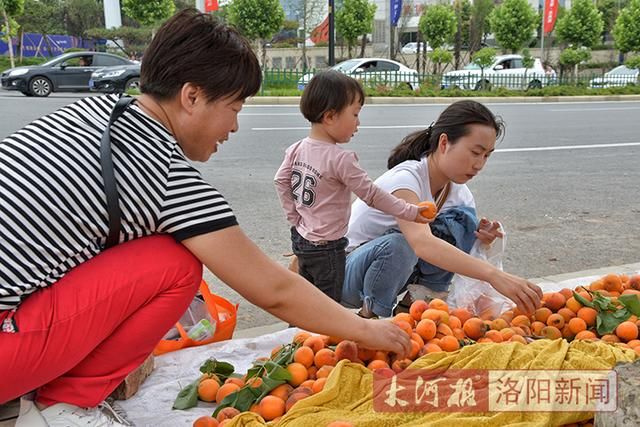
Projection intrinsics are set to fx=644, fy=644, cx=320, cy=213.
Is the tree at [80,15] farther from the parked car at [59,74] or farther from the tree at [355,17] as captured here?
the parked car at [59,74]

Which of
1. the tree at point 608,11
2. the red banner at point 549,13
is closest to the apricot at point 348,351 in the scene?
the red banner at point 549,13

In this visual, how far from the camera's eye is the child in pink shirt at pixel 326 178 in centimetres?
320

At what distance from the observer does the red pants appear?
1776 mm

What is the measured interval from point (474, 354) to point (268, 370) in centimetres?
71

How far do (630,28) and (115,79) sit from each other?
2661cm

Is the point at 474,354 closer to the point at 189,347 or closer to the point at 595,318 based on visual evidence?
the point at 595,318

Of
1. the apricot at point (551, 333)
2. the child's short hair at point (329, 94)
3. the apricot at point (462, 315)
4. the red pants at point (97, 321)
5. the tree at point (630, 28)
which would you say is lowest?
the apricot at point (551, 333)

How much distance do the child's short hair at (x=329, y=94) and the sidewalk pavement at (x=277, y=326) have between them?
1.09m

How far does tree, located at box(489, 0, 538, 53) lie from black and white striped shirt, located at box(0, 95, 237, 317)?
107 ft

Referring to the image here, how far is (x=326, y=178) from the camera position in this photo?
3.21 m

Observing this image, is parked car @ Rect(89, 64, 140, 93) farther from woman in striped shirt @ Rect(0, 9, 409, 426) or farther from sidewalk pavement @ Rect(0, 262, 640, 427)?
woman in striped shirt @ Rect(0, 9, 409, 426)

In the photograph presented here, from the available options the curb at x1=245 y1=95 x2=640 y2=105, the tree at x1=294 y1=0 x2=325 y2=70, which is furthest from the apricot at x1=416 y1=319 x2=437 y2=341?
the tree at x1=294 y1=0 x2=325 y2=70

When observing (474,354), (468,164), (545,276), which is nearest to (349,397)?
(474,354)

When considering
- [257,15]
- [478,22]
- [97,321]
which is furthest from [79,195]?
[478,22]
